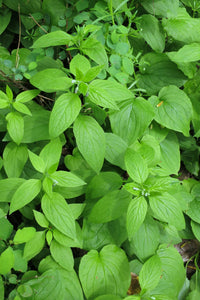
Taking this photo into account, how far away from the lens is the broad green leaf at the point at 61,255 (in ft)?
4.16

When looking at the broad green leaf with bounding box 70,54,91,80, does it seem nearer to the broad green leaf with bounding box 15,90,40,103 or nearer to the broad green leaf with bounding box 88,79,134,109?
the broad green leaf with bounding box 88,79,134,109

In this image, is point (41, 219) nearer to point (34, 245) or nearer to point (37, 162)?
point (34, 245)

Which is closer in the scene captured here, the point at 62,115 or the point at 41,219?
the point at 62,115

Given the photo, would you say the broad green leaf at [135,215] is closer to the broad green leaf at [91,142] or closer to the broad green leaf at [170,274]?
the broad green leaf at [91,142]

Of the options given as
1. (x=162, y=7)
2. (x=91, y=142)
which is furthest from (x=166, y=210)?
(x=162, y=7)

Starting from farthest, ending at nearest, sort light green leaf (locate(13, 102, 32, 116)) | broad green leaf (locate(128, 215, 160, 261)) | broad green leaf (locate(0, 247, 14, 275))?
broad green leaf (locate(128, 215, 160, 261)), light green leaf (locate(13, 102, 32, 116)), broad green leaf (locate(0, 247, 14, 275))

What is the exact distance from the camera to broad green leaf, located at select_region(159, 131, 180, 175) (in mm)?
1632

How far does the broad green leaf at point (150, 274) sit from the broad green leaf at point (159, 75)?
3.01 feet

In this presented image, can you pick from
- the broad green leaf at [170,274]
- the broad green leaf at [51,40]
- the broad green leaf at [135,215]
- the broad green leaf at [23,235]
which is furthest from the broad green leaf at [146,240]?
the broad green leaf at [51,40]

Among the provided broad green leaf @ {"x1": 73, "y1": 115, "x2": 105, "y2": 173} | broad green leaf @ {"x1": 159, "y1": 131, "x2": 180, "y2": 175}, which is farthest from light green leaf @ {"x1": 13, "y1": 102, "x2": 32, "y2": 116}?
broad green leaf @ {"x1": 159, "y1": 131, "x2": 180, "y2": 175}

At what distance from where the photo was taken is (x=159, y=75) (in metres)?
1.62

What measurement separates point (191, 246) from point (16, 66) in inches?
62.8

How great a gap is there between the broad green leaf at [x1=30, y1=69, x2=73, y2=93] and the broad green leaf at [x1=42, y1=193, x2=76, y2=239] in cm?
48

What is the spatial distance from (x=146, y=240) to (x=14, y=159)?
2.51 ft
